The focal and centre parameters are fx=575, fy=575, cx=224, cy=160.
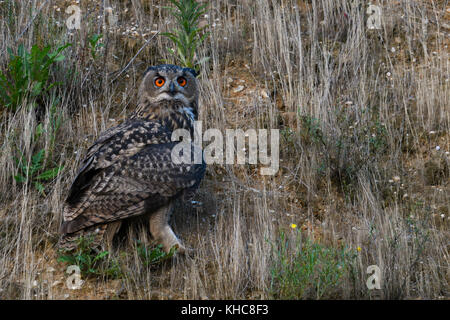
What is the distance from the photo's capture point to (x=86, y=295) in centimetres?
433

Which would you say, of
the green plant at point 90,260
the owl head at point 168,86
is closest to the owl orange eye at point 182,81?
the owl head at point 168,86

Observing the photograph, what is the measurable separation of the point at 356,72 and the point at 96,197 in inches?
133

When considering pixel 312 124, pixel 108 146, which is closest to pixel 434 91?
pixel 312 124

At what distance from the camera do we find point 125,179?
4.60m

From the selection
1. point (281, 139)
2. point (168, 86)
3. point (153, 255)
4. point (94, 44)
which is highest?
point (94, 44)

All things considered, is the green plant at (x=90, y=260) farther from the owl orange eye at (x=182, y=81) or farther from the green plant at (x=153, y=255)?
the owl orange eye at (x=182, y=81)

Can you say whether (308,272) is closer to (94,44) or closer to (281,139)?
(281,139)

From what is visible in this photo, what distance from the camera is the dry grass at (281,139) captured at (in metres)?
4.43

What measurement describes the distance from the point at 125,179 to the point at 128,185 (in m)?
0.06

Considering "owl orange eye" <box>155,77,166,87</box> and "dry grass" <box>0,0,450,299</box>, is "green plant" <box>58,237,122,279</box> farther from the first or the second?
"owl orange eye" <box>155,77,166,87</box>

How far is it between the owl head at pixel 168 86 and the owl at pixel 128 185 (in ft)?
0.22

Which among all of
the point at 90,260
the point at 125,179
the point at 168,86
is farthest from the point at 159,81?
the point at 90,260

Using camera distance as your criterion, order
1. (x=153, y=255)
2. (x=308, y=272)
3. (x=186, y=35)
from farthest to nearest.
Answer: (x=186, y=35)
(x=153, y=255)
(x=308, y=272)

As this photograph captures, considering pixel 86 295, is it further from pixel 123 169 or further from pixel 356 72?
pixel 356 72
